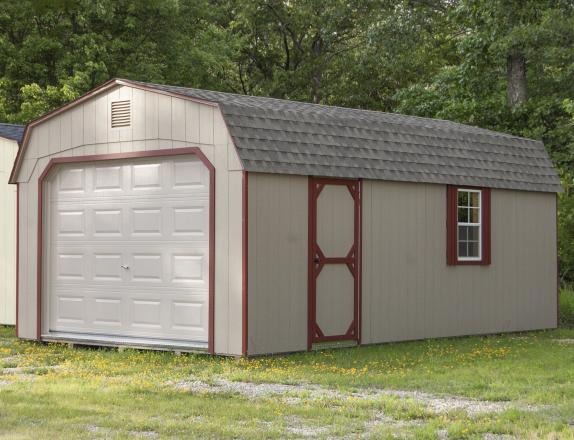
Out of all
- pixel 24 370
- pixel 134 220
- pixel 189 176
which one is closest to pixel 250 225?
pixel 189 176

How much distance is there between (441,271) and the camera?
1645cm

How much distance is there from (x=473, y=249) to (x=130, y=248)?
544 centimetres

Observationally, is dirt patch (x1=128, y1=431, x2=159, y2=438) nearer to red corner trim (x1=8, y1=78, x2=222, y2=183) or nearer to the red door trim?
the red door trim

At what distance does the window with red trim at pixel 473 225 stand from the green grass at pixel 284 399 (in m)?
2.14

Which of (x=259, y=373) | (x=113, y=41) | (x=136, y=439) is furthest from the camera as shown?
(x=113, y=41)

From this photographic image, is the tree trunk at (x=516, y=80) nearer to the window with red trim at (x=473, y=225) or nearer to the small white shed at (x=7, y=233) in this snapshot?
the window with red trim at (x=473, y=225)

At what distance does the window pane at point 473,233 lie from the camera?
1711 cm

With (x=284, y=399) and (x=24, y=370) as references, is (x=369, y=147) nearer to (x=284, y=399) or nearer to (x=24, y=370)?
(x=24, y=370)

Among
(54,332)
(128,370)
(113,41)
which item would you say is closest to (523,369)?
(128,370)

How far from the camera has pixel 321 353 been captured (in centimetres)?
1413

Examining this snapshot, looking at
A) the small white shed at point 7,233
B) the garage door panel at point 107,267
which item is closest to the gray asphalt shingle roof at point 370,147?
the garage door panel at point 107,267

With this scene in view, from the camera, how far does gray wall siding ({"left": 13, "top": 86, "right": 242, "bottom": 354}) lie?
13.6 m

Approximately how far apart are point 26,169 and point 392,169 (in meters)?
5.23

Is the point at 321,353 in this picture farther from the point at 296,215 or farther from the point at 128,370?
the point at 128,370
